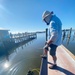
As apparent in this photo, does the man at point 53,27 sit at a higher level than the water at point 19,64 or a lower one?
higher

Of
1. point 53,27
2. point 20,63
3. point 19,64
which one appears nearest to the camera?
point 53,27

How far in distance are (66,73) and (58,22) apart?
1626 mm

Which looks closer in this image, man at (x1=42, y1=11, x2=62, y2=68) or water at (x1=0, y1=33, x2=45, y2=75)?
Result: man at (x1=42, y1=11, x2=62, y2=68)

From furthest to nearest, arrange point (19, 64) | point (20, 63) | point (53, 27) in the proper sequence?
point (20, 63), point (19, 64), point (53, 27)

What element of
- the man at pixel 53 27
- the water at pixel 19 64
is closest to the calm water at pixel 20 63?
the water at pixel 19 64

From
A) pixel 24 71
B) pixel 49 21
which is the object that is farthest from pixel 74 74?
pixel 24 71

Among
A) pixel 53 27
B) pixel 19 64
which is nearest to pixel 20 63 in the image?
pixel 19 64

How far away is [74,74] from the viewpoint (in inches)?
110

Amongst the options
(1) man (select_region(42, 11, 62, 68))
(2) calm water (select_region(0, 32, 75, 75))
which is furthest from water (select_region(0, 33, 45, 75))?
(1) man (select_region(42, 11, 62, 68))

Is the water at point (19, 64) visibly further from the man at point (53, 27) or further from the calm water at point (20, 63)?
the man at point (53, 27)

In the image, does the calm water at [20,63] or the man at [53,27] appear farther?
the calm water at [20,63]

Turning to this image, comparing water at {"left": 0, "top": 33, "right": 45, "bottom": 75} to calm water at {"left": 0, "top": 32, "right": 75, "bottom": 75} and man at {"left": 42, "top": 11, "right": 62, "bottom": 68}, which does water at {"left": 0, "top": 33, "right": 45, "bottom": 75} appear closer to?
calm water at {"left": 0, "top": 32, "right": 75, "bottom": 75}

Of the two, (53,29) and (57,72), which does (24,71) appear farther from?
(53,29)

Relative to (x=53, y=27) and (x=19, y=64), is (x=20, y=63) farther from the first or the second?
(x=53, y=27)
